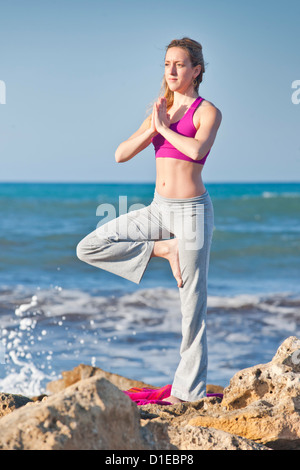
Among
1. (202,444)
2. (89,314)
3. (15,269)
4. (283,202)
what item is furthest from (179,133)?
(283,202)

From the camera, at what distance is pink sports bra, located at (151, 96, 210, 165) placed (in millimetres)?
3865

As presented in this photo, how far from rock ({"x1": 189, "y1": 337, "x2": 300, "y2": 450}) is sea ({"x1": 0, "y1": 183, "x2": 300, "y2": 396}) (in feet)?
4.82

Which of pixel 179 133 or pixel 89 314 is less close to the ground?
pixel 179 133

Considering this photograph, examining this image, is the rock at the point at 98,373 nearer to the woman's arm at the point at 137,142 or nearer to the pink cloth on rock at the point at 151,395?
the pink cloth on rock at the point at 151,395

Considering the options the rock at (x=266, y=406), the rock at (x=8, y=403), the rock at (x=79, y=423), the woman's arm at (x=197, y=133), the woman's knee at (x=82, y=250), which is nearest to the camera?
the rock at (x=79, y=423)

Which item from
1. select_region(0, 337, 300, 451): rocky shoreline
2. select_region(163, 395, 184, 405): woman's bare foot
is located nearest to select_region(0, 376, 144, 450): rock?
select_region(0, 337, 300, 451): rocky shoreline

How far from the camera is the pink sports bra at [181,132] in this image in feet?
12.7

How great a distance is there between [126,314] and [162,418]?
5.38 m

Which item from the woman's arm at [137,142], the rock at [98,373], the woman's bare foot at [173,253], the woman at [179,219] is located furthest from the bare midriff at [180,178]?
the rock at [98,373]

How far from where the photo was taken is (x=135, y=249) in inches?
162

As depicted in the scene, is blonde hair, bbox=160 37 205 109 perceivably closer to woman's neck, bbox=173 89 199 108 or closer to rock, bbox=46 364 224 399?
woman's neck, bbox=173 89 199 108

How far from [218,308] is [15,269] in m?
5.73
